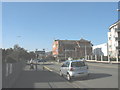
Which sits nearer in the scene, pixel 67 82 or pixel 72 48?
pixel 67 82

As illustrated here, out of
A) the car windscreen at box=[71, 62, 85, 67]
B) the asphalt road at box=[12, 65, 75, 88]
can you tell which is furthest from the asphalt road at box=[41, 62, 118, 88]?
the car windscreen at box=[71, 62, 85, 67]

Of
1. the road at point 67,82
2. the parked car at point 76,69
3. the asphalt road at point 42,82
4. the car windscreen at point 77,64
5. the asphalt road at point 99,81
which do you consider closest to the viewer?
Answer: the asphalt road at point 99,81

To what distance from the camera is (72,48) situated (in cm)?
17200

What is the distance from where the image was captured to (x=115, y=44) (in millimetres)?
95750

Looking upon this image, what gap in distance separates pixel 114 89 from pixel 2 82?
5697 millimetres

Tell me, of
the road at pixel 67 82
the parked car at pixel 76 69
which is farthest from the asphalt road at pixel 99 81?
the parked car at pixel 76 69

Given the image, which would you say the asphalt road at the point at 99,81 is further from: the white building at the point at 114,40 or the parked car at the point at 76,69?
the white building at the point at 114,40

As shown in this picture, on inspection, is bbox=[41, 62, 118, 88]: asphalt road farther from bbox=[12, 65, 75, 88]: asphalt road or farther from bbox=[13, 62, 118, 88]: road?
bbox=[12, 65, 75, 88]: asphalt road

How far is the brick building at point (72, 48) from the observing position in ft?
515

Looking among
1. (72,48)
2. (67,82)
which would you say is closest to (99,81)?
(67,82)

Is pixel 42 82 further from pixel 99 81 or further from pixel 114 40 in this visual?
pixel 114 40

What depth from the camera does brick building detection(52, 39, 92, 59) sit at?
157000 mm

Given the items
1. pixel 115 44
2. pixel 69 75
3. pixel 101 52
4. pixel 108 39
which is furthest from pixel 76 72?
pixel 101 52

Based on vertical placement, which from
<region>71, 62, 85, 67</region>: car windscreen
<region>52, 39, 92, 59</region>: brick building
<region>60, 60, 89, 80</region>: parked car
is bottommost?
<region>60, 60, 89, 80</region>: parked car
